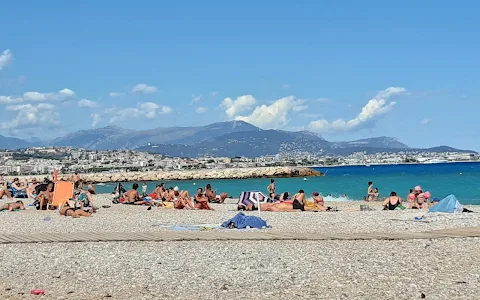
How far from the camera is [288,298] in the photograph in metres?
7.79

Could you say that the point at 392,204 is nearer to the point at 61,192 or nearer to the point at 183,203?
the point at 183,203

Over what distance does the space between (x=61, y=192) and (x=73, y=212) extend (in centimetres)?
325

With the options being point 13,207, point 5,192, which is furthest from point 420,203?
point 5,192

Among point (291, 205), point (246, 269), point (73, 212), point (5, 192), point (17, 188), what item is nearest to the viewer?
point (246, 269)

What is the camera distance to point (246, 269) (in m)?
9.63

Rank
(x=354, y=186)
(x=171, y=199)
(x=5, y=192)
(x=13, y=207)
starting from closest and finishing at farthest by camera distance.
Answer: (x=13, y=207) → (x=171, y=199) → (x=5, y=192) → (x=354, y=186)

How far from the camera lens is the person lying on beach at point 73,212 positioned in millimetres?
18922

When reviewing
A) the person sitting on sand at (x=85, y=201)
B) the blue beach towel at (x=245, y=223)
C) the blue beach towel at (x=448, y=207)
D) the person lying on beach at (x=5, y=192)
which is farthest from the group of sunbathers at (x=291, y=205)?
the person lying on beach at (x=5, y=192)

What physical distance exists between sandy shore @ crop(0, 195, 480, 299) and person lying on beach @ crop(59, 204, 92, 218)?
6.69 m

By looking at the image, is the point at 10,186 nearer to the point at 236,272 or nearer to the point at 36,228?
the point at 36,228

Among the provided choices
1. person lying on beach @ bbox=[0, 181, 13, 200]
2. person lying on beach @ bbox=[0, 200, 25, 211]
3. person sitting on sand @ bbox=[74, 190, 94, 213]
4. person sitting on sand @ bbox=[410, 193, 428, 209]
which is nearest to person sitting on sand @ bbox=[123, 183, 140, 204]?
person sitting on sand @ bbox=[74, 190, 94, 213]

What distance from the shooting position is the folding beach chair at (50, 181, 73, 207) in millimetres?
21406

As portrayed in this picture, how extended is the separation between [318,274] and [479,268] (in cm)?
246

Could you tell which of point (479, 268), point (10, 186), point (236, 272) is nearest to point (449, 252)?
point (479, 268)
